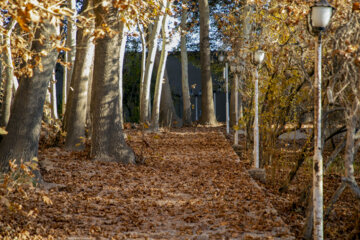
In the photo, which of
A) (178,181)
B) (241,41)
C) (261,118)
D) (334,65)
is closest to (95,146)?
(178,181)

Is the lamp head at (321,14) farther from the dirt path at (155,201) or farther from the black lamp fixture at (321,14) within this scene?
the dirt path at (155,201)

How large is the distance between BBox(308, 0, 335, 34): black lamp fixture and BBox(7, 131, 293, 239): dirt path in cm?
218

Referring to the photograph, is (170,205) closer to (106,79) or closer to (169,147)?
(106,79)

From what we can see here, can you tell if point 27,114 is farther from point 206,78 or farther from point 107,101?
point 206,78

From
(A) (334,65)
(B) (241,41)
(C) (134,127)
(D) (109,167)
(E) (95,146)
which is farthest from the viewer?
(C) (134,127)

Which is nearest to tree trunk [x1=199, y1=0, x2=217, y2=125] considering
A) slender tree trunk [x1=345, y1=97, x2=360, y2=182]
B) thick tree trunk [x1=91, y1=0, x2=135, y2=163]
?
thick tree trunk [x1=91, y1=0, x2=135, y2=163]

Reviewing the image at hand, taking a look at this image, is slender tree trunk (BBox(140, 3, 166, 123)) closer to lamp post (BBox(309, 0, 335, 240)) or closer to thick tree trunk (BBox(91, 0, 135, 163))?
thick tree trunk (BBox(91, 0, 135, 163))

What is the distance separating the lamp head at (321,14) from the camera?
13.8 feet

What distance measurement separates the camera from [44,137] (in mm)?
11859

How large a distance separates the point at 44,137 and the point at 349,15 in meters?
8.83

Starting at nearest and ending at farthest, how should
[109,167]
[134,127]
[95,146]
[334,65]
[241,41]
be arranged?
[334,65]
[109,167]
[95,146]
[241,41]
[134,127]

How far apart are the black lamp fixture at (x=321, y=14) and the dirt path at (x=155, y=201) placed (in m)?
2.18

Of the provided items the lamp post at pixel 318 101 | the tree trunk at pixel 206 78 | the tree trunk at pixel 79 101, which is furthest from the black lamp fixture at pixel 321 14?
the tree trunk at pixel 206 78

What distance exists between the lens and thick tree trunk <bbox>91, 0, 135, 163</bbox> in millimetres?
9695
